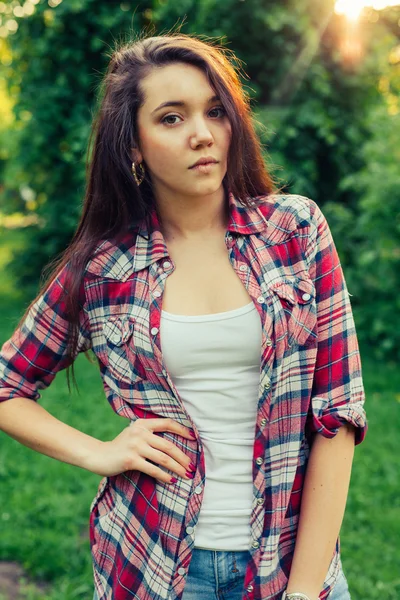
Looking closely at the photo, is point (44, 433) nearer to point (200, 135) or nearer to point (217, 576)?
point (217, 576)

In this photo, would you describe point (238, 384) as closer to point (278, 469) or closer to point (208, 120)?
point (278, 469)

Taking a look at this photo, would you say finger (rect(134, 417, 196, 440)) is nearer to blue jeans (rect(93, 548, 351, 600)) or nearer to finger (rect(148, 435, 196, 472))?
finger (rect(148, 435, 196, 472))

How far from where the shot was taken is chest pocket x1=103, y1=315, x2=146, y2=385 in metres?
1.75

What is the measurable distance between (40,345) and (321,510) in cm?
87

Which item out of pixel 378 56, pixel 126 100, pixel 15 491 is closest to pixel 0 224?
pixel 378 56

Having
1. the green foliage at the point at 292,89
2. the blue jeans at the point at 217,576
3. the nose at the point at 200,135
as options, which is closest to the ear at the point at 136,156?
the nose at the point at 200,135

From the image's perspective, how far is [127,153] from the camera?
1.89 m

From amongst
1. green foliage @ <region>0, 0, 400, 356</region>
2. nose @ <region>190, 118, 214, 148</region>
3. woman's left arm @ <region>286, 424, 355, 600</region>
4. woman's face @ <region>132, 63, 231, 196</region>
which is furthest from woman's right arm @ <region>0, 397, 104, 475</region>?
green foliage @ <region>0, 0, 400, 356</region>

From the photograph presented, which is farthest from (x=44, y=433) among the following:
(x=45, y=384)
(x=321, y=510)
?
(x=321, y=510)

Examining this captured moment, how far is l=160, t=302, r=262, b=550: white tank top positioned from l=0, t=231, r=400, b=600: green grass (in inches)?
76.5

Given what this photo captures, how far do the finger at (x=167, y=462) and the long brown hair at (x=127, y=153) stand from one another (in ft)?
1.28

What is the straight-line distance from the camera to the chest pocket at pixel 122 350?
1.75 m

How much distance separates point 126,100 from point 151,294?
0.53 metres

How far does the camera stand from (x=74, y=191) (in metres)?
8.76
